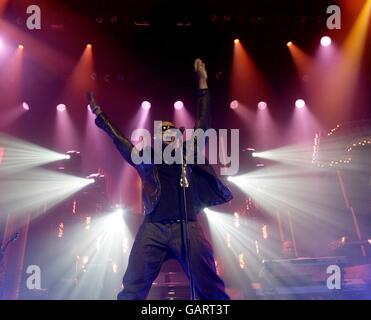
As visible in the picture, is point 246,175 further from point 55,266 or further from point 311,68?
point 55,266

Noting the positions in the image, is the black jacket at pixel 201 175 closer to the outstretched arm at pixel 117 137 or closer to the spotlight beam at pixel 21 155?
the outstretched arm at pixel 117 137

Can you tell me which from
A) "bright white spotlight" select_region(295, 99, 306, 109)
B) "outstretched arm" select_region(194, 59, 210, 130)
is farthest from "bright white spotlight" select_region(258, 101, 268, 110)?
"outstretched arm" select_region(194, 59, 210, 130)

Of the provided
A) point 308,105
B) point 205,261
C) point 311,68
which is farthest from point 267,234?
point 205,261

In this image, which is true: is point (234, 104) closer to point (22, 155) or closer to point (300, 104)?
point (300, 104)

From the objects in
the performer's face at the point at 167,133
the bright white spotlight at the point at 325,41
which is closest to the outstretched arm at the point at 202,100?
the performer's face at the point at 167,133

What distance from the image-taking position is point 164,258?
3.53 m

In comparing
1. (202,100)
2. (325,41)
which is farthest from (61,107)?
(202,100)

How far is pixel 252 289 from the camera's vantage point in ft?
21.5

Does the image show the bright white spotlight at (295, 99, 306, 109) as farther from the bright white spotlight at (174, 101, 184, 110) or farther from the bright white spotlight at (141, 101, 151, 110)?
the bright white spotlight at (141, 101, 151, 110)

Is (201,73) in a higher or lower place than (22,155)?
lower

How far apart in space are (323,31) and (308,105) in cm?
256

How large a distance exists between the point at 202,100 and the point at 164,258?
58.7 inches

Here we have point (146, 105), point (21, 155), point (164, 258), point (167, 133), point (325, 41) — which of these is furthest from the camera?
point (146, 105)

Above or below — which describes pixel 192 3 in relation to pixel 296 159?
above
